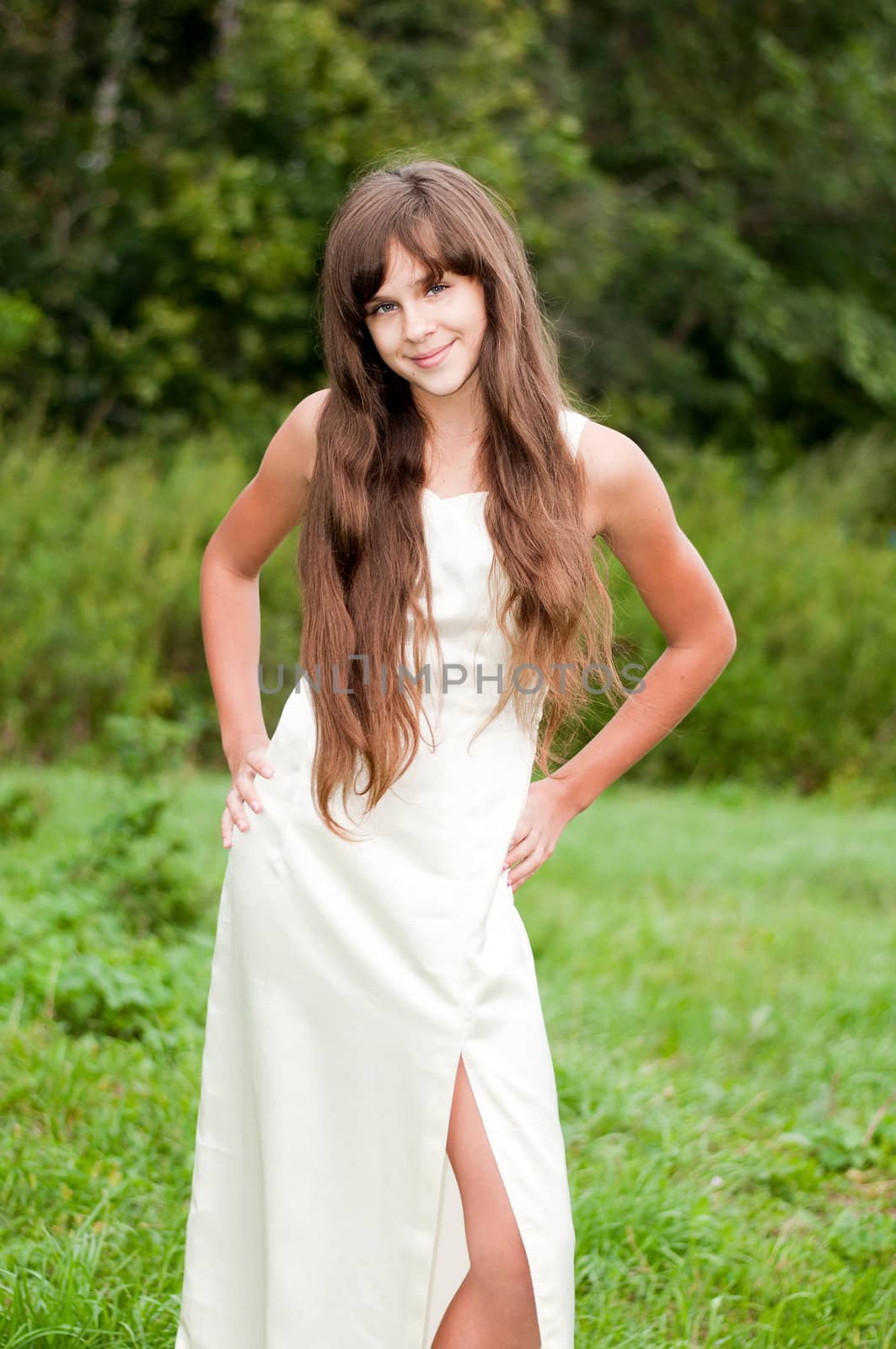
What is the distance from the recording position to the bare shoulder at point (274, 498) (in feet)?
7.29

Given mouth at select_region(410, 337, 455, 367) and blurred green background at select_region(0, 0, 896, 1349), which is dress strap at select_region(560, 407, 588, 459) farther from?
blurred green background at select_region(0, 0, 896, 1349)

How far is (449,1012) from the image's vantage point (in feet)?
5.94

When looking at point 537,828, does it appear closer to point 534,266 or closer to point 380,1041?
point 380,1041

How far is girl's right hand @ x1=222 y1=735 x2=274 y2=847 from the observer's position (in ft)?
6.72

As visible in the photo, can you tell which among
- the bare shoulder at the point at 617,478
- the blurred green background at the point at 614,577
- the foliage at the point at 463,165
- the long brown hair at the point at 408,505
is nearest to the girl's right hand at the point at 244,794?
the long brown hair at the point at 408,505

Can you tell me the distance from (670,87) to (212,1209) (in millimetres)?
15198

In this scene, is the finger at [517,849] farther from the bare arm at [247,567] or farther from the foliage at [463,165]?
the foliage at [463,165]

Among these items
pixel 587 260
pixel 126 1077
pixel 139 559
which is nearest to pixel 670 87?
pixel 587 260

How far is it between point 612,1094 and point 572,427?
195 centimetres

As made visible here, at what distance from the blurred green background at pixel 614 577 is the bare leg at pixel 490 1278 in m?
0.81

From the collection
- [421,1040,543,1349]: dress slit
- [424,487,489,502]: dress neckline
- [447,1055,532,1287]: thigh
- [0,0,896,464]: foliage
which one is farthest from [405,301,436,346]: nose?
[0,0,896,464]: foliage

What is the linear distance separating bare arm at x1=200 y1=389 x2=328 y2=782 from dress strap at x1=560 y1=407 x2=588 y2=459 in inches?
15.2

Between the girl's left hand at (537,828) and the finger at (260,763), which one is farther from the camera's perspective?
the finger at (260,763)

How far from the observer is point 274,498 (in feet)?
7.57
